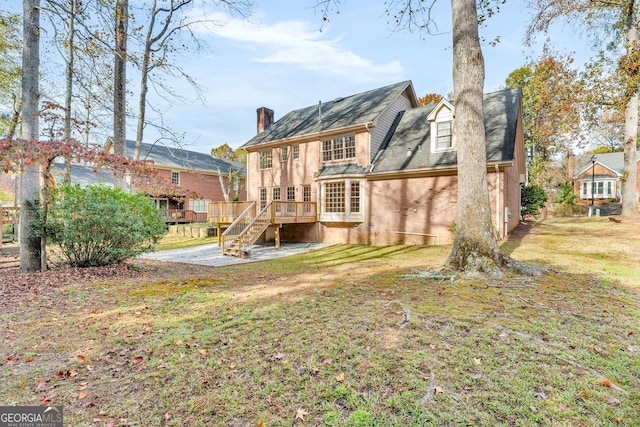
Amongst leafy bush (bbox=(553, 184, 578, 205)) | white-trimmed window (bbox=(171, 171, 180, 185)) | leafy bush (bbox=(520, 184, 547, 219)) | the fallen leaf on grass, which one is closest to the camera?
the fallen leaf on grass

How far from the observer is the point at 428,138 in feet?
50.7

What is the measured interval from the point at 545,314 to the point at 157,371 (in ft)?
16.0

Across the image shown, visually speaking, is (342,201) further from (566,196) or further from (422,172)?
(566,196)

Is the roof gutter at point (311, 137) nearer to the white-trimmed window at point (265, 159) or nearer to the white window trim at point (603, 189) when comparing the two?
the white-trimmed window at point (265, 159)

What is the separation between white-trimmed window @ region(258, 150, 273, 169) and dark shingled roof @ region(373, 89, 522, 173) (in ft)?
24.3

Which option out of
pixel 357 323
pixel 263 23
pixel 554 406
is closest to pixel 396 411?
pixel 554 406

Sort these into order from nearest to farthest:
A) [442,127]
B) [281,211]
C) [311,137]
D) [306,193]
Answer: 1. [442,127]
2. [281,211]
3. [311,137]
4. [306,193]

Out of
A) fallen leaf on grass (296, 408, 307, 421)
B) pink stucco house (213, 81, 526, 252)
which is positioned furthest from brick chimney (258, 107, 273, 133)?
fallen leaf on grass (296, 408, 307, 421)

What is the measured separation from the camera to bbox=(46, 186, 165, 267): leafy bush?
769 centimetres

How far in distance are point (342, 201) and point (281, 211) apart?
3.29 meters

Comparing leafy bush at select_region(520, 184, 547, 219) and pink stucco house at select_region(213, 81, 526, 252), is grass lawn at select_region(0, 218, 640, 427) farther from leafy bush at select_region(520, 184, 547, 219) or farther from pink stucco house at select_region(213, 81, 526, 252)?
leafy bush at select_region(520, 184, 547, 219)

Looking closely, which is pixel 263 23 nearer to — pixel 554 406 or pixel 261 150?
pixel 261 150

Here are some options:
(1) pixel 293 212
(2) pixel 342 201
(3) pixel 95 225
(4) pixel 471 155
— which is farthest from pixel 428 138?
(3) pixel 95 225

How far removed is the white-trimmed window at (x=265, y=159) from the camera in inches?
809
